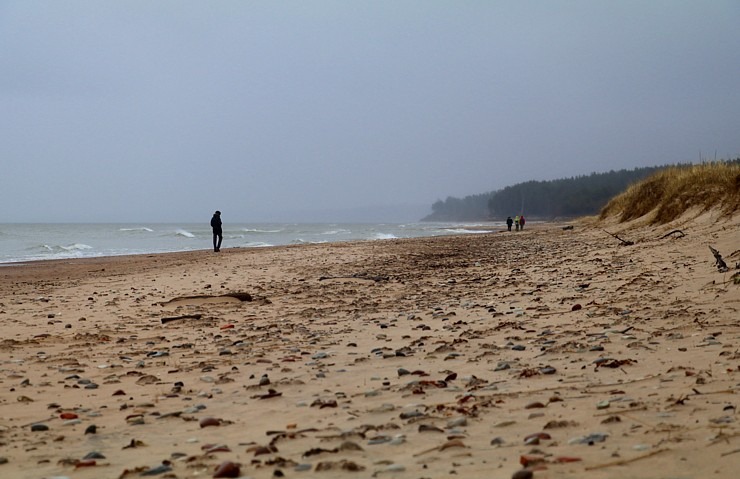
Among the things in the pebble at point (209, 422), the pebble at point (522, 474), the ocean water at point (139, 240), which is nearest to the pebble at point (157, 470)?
the pebble at point (209, 422)

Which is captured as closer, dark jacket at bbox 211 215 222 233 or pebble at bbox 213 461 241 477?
pebble at bbox 213 461 241 477

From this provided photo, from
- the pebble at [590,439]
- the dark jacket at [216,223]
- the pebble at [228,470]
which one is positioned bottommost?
A: the pebble at [228,470]

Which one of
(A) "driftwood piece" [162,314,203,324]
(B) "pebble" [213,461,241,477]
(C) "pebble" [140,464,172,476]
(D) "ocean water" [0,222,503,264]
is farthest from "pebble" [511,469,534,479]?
(D) "ocean water" [0,222,503,264]

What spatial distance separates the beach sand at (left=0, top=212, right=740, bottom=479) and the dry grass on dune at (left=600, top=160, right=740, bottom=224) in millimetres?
9049

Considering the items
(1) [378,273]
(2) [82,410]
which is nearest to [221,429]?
(2) [82,410]

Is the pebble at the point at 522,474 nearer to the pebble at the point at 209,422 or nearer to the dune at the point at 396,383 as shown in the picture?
the dune at the point at 396,383

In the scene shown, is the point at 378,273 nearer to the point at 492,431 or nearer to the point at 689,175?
the point at 492,431

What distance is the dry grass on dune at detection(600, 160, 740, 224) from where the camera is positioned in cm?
1873

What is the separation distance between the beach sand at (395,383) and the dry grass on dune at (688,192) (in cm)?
905

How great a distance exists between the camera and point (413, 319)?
27.2 ft

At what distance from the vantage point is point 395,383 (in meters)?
4.97

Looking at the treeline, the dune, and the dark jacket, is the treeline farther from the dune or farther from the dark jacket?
the dune

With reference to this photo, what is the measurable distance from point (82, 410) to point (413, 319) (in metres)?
4.52

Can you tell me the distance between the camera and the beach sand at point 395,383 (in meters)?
3.23
